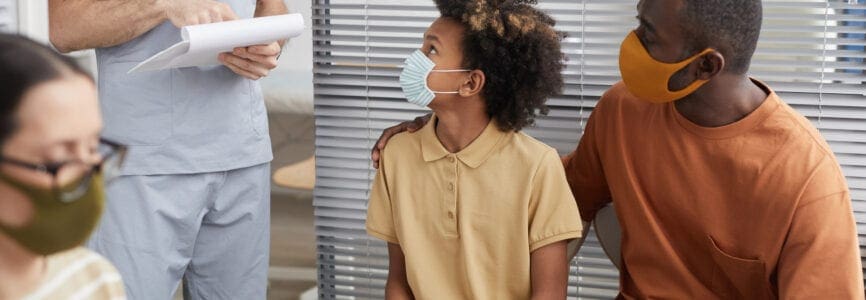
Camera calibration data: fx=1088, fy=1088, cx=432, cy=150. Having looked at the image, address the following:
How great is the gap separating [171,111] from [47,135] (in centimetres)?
100

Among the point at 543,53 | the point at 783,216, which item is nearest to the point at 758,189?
the point at 783,216

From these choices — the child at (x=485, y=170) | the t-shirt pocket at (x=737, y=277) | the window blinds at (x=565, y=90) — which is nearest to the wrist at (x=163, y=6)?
the child at (x=485, y=170)

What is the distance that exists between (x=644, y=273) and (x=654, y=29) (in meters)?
0.51

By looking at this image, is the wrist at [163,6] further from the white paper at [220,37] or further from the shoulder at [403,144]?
the shoulder at [403,144]

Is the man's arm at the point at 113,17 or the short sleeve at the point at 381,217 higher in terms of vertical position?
the man's arm at the point at 113,17

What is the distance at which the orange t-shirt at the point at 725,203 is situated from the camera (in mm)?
1981

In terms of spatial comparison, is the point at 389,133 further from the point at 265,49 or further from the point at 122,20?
the point at 122,20

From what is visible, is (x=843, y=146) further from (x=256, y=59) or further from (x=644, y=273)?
(x=256, y=59)

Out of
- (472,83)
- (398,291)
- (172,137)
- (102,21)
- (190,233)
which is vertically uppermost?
(102,21)

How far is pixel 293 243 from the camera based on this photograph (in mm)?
5117

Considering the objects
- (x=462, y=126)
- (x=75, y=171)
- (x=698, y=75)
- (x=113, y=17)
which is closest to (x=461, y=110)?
(x=462, y=126)

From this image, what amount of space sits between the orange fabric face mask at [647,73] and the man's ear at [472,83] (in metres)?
0.27

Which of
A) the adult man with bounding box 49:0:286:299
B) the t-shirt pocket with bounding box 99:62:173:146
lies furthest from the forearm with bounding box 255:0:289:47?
the t-shirt pocket with bounding box 99:62:173:146

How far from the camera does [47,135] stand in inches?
46.4
